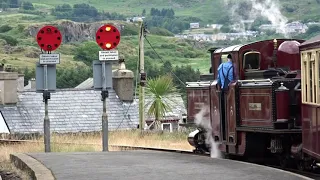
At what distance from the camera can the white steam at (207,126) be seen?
2119 centimetres

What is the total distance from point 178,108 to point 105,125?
31.1m

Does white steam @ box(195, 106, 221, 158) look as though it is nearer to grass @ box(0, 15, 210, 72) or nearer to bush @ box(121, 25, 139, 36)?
grass @ box(0, 15, 210, 72)

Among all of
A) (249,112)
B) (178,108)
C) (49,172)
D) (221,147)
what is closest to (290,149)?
(249,112)

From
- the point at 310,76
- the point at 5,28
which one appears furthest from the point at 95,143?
the point at 5,28

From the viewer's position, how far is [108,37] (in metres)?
23.1

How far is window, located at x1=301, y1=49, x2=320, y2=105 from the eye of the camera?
15281 millimetres

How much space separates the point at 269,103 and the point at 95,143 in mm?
11510

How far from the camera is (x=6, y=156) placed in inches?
843

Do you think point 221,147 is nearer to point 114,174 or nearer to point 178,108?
point 114,174

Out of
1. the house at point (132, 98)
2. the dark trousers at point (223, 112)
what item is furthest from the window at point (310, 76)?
the house at point (132, 98)

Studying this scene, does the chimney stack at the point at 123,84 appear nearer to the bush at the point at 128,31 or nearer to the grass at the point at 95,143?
the grass at the point at 95,143

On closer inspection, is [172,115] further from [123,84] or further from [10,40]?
[10,40]

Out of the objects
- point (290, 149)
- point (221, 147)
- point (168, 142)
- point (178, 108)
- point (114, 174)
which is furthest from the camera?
point (178, 108)

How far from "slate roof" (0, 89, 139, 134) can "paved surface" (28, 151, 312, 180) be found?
2832 centimetres
